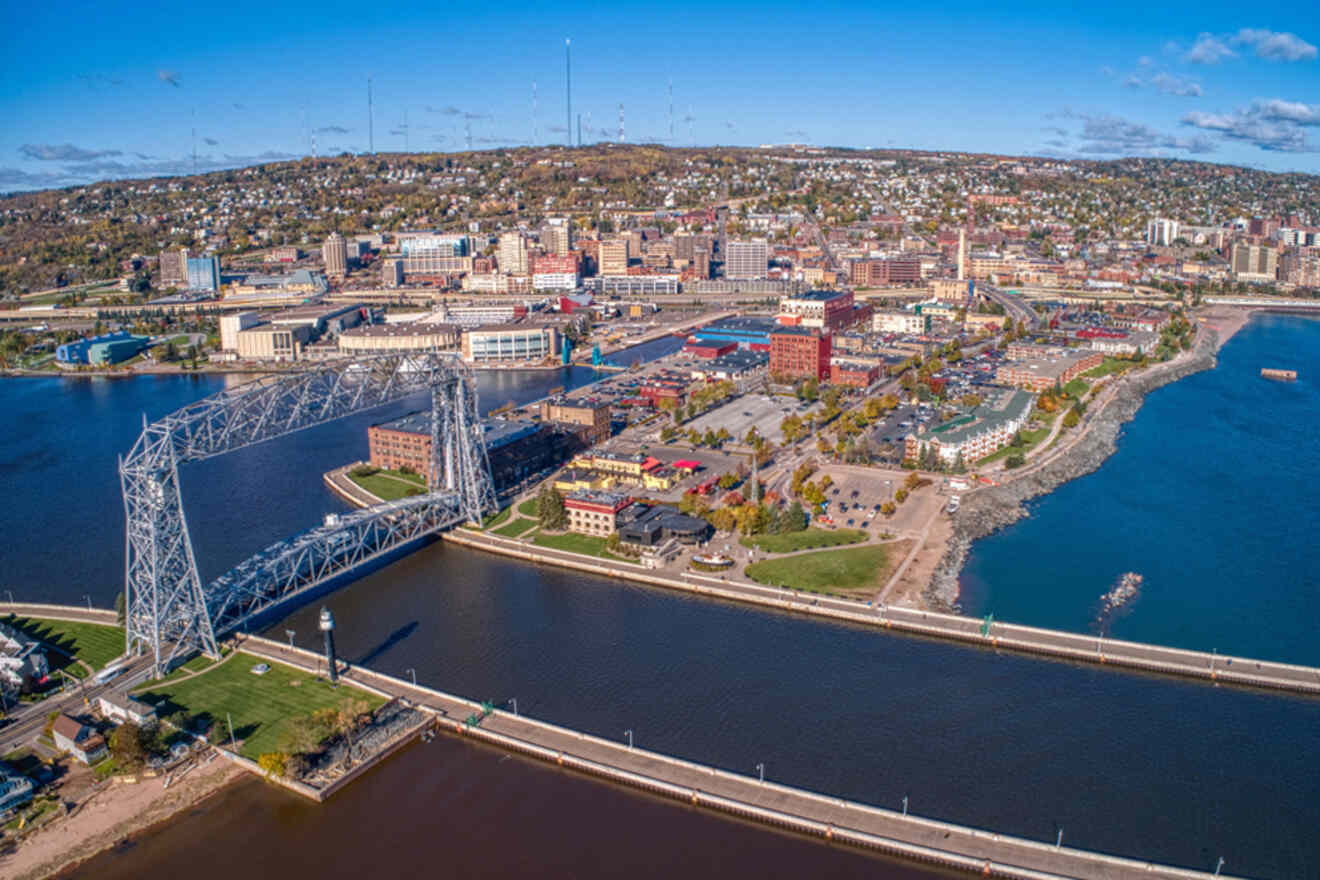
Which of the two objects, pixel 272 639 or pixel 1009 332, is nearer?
pixel 272 639

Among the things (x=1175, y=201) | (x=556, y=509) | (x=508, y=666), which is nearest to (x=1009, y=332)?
(x=556, y=509)

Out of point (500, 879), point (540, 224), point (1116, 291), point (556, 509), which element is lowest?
point (500, 879)

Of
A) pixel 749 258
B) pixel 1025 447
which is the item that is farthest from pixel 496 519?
pixel 749 258

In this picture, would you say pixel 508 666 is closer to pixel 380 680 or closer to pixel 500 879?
pixel 380 680

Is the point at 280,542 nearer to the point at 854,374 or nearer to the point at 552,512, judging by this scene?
the point at 552,512

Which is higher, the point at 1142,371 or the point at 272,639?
the point at 1142,371

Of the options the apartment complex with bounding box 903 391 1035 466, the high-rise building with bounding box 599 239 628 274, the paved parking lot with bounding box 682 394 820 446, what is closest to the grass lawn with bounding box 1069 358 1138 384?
the apartment complex with bounding box 903 391 1035 466

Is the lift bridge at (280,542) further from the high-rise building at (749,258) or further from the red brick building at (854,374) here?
the high-rise building at (749,258)
